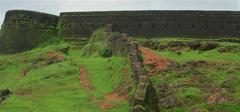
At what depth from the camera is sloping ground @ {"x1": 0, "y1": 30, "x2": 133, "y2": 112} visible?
41781 mm

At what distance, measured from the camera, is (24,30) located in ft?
257

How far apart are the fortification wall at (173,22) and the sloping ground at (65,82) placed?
34.3ft

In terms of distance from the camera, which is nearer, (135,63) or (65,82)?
(135,63)

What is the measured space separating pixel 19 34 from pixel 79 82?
30486mm

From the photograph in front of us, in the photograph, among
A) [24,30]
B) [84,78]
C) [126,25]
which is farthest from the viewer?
[24,30]

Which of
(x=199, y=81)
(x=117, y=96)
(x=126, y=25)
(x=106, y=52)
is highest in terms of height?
(x=126, y=25)

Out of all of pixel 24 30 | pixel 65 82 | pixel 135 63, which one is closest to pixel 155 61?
pixel 135 63

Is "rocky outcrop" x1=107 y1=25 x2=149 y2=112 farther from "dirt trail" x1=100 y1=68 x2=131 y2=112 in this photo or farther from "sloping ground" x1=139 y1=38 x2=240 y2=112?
"sloping ground" x1=139 y1=38 x2=240 y2=112

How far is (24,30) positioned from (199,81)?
38.6m

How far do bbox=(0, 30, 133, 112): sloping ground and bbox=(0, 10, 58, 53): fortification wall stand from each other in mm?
11297

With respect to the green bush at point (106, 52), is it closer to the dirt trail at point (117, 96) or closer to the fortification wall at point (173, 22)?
the dirt trail at point (117, 96)

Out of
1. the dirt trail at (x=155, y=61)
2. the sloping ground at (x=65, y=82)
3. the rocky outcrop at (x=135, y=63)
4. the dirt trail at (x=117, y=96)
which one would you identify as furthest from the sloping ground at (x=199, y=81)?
the sloping ground at (x=65, y=82)

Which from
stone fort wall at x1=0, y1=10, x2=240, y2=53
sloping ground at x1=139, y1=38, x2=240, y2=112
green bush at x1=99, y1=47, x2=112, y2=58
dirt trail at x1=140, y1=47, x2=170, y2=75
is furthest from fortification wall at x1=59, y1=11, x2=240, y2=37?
dirt trail at x1=140, y1=47, x2=170, y2=75

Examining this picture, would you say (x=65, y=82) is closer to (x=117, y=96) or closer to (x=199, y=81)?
(x=117, y=96)
